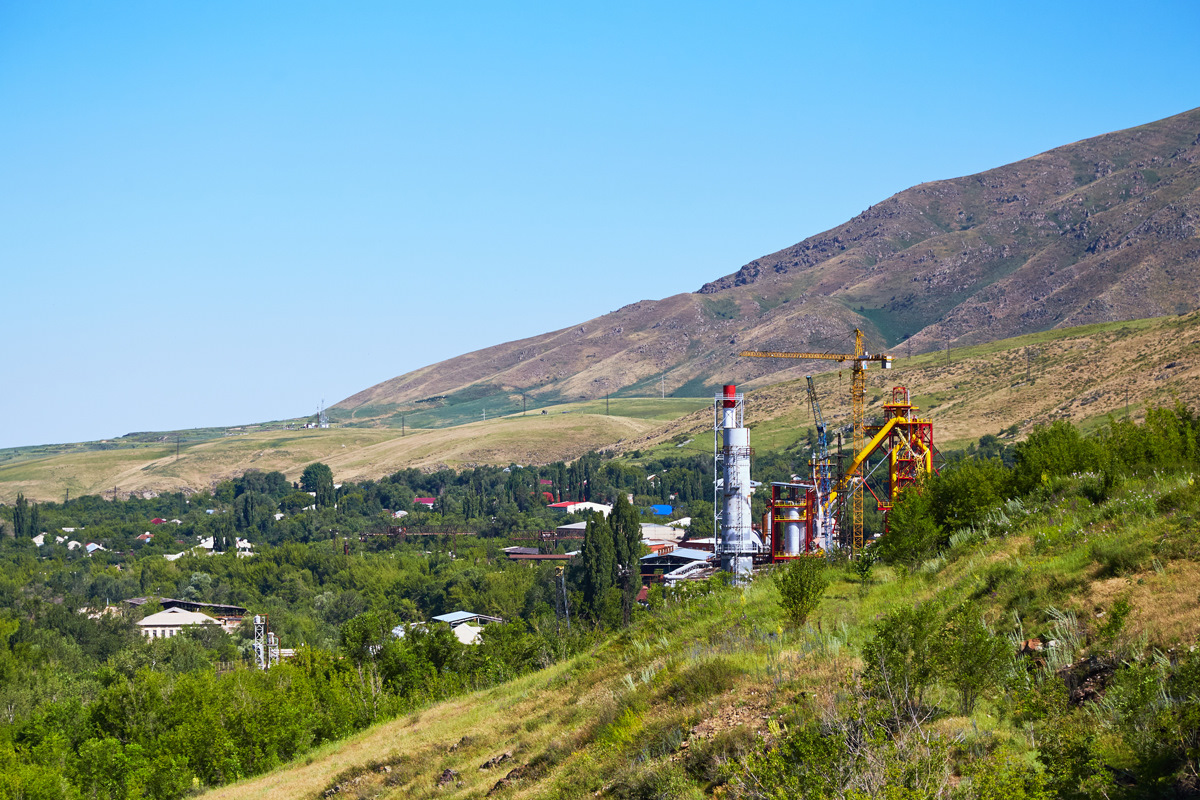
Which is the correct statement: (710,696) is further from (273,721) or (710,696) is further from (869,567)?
(273,721)

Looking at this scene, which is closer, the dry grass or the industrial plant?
the dry grass

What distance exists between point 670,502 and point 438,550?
46.9 metres

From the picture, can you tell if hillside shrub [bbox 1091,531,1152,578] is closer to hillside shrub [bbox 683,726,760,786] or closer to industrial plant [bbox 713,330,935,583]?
hillside shrub [bbox 683,726,760,786]

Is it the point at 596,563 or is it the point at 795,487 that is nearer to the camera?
the point at 795,487

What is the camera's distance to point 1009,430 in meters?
140

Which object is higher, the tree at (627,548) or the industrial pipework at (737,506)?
the industrial pipework at (737,506)

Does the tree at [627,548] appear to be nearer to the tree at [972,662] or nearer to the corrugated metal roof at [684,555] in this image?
the corrugated metal roof at [684,555]

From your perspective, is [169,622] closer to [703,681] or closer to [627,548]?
[627,548]

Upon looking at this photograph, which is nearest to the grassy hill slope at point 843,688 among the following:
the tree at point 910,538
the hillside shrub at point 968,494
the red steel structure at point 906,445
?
the tree at point 910,538

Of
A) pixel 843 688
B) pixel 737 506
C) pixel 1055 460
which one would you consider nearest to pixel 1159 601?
pixel 843 688

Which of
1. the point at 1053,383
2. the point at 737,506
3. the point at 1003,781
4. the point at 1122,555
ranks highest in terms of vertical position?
the point at 1122,555

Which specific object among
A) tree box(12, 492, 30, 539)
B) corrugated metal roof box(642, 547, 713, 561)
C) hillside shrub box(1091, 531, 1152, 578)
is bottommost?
corrugated metal roof box(642, 547, 713, 561)

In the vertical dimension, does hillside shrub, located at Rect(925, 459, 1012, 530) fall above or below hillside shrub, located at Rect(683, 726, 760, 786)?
above

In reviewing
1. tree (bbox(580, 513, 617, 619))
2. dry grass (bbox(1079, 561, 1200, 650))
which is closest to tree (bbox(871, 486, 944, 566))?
dry grass (bbox(1079, 561, 1200, 650))
